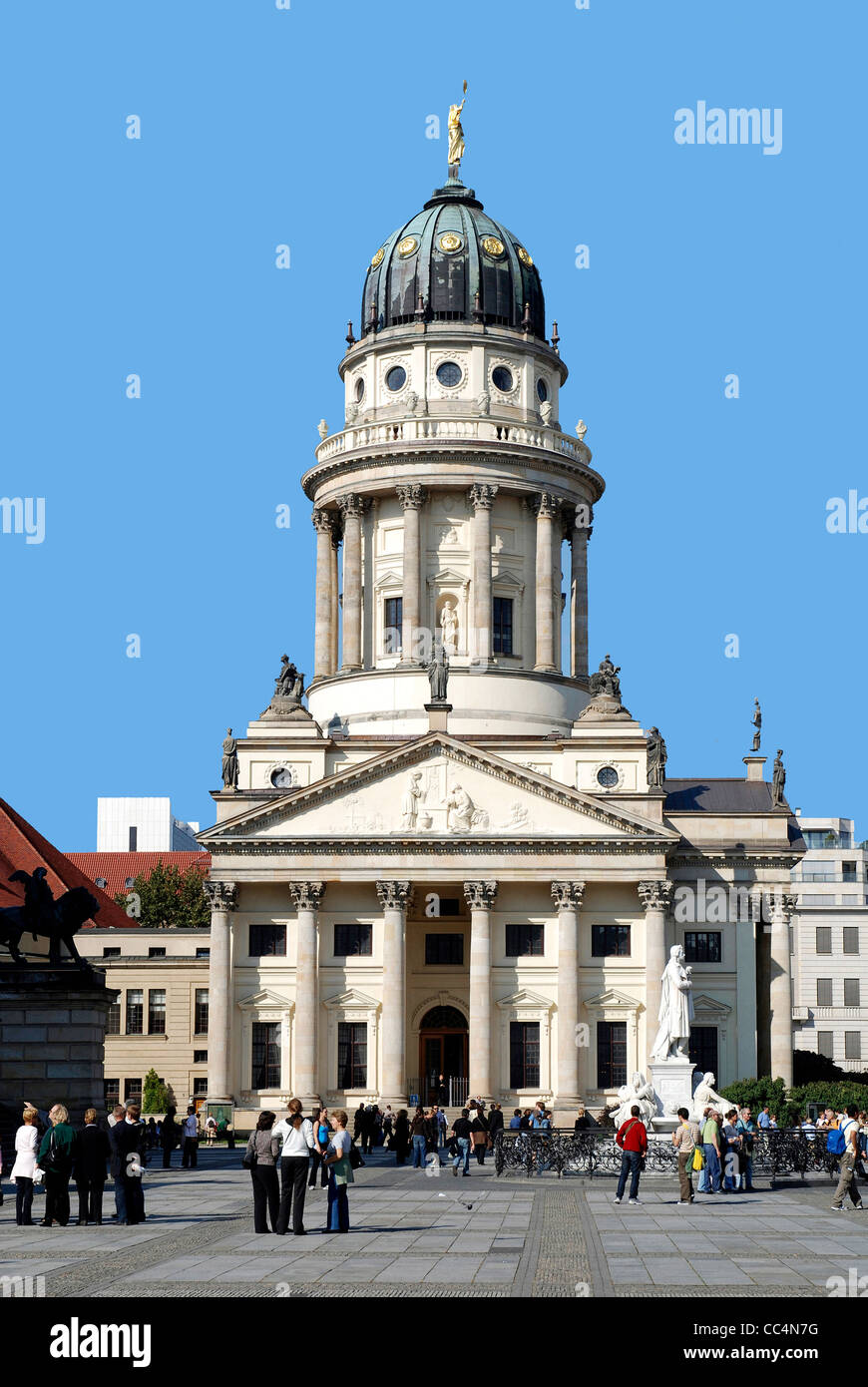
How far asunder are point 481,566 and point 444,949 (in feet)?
61.8

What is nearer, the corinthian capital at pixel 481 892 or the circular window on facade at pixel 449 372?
the corinthian capital at pixel 481 892

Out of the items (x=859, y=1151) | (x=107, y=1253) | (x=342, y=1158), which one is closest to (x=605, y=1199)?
(x=859, y=1151)

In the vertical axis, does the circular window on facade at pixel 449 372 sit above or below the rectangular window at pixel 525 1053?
above

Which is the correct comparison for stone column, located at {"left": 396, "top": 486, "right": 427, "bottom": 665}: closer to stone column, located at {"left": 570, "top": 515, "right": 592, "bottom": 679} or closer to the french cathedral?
the french cathedral

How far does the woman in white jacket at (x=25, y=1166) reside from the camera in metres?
30.0

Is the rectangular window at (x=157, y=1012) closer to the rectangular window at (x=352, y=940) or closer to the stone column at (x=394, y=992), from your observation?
the rectangular window at (x=352, y=940)

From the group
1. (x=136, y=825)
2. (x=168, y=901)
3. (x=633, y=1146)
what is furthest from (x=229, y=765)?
(x=136, y=825)

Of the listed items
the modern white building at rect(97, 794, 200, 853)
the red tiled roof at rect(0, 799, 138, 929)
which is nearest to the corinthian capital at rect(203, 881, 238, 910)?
the red tiled roof at rect(0, 799, 138, 929)

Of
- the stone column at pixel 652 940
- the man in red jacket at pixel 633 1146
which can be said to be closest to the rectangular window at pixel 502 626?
the stone column at pixel 652 940

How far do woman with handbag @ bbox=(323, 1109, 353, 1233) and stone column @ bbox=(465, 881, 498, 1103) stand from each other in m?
49.1

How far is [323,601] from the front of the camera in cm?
9700

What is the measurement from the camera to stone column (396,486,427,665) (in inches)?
3622

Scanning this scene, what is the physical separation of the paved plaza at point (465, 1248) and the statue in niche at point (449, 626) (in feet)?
181
